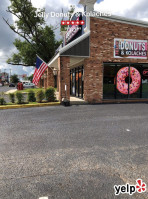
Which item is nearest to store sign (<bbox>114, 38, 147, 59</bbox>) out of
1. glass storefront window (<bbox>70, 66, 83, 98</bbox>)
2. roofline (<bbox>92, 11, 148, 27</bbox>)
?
roofline (<bbox>92, 11, 148, 27</bbox>)

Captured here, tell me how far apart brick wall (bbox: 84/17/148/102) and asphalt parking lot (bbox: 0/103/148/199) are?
6532 mm

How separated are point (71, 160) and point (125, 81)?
11131 mm

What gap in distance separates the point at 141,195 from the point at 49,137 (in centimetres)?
331

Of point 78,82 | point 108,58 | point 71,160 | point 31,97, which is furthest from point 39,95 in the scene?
point 71,160

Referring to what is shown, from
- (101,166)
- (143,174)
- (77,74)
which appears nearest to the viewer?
(143,174)

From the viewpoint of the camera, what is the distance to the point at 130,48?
13.0 meters

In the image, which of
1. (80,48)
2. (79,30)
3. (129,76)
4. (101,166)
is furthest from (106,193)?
(79,30)

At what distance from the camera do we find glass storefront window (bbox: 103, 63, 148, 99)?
1327cm

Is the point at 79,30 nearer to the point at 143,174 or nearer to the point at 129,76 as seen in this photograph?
the point at 129,76

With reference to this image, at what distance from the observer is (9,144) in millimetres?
4797

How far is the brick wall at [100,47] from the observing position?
1236 cm

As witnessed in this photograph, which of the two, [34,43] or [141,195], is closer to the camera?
[141,195]

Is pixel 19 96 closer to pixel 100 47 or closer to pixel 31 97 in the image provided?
pixel 31 97

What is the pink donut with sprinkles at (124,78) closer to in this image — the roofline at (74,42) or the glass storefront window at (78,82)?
the glass storefront window at (78,82)
